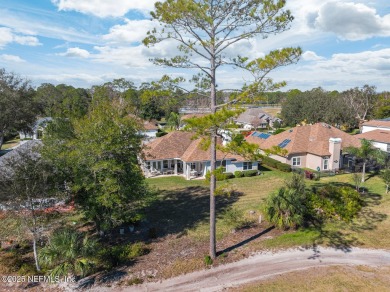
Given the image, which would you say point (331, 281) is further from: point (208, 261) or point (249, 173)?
point (249, 173)

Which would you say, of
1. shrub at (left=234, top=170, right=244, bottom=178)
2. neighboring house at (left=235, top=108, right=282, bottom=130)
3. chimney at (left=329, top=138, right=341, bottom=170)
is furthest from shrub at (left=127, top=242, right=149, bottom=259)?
neighboring house at (left=235, top=108, right=282, bottom=130)

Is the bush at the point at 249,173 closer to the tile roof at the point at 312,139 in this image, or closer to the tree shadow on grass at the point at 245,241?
the tile roof at the point at 312,139

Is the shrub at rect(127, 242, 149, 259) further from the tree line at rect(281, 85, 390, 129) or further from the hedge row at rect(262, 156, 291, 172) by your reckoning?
the tree line at rect(281, 85, 390, 129)

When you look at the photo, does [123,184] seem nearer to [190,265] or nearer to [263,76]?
[190,265]

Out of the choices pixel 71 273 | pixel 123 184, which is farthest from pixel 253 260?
pixel 71 273

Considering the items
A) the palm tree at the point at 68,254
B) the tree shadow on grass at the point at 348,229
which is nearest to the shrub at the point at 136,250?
the palm tree at the point at 68,254

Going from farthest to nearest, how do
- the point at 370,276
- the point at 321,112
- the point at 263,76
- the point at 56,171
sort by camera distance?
the point at 321,112
the point at 56,171
the point at 370,276
the point at 263,76
